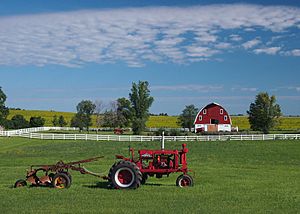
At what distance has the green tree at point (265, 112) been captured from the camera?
262 ft

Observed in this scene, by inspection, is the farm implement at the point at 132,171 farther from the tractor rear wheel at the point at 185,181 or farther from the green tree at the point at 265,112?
the green tree at the point at 265,112

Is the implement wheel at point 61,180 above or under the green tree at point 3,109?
under

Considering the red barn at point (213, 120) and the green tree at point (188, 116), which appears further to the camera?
the green tree at point (188, 116)

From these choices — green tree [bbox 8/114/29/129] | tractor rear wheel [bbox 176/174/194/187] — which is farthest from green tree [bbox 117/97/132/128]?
tractor rear wheel [bbox 176/174/194/187]

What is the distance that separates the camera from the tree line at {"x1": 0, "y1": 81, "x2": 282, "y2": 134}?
8031cm

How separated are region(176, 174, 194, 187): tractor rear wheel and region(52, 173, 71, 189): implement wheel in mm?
3682

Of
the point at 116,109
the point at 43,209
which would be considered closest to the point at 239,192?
the point at 43,209

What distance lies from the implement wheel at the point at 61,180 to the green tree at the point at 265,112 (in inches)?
2653

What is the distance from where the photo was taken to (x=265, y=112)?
262 ft

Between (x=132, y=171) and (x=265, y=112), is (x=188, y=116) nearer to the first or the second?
(x=265, y=112)

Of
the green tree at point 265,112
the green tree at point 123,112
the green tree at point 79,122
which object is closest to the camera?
the green tree at point 265,112

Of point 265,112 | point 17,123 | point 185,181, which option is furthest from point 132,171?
point 17,123

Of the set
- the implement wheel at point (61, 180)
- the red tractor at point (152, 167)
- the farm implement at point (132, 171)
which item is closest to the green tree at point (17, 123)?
the farm implement at point (132, 171)

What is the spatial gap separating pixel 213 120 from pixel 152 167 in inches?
2906
